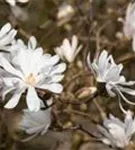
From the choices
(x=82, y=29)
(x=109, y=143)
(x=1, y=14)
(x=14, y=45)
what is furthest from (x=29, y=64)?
(x=82, y=29)

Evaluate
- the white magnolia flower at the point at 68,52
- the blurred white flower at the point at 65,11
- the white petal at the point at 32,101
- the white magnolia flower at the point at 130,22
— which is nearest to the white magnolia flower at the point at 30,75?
the white petal at the point at 32,101

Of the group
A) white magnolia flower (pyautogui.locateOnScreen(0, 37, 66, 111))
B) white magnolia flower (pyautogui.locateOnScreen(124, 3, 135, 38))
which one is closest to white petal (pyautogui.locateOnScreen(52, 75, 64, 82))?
white magnolia flower (pyautogui.locateOnScreen(0, 37, 66, 111))

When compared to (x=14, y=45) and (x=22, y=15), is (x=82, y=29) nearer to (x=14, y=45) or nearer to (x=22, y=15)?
(x=22, y=15)

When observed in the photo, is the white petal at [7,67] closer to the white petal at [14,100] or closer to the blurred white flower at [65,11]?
the white petal at [14,100]

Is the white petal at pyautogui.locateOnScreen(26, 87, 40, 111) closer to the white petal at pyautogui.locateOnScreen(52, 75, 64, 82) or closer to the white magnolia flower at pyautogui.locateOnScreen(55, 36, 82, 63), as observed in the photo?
the white petal at pyautogui.locateOnScreen(52, 75, 64, 82)

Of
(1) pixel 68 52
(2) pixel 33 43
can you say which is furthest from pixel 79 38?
(2) pixel 33 43

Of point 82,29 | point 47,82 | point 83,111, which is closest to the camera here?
point 47,82

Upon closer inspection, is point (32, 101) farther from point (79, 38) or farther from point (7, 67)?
point (79, 38)
